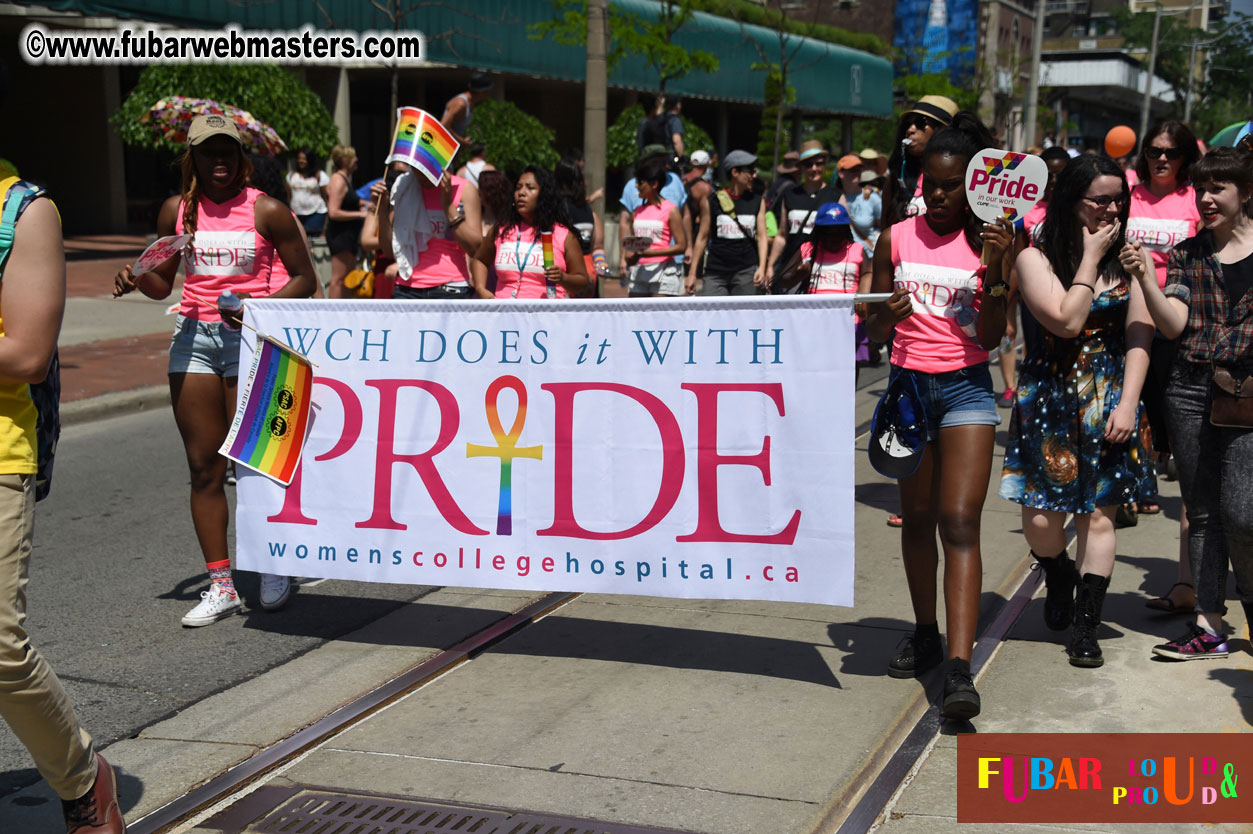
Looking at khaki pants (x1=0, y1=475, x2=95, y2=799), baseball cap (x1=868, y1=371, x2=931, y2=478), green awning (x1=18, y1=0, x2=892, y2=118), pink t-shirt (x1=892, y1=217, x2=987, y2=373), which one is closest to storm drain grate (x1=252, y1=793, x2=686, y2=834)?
khaki pants (x1=0, y1=475, x2=95, y2=799)

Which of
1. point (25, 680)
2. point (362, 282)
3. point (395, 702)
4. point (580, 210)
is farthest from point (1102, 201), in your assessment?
point (580, 210)

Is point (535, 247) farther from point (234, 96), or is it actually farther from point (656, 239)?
point (234, 96)

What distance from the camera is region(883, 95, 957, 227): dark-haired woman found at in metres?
5.37

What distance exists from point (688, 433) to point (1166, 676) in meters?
1.90

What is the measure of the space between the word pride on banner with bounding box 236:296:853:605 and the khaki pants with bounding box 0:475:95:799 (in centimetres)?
180

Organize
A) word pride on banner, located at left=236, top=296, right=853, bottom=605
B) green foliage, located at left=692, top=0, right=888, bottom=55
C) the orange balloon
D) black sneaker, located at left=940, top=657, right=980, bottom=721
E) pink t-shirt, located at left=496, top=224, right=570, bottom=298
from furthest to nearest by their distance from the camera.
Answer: green foliage, located at left=692, top=0, right=888, bottom=55 < the orange balloon < pink t-shirt, located at left=496, top=224, right=570, bottom=298 < word pride on banner, located at left=236, top=296, right=853, bottom=605 < black sneaker, located at left=940, top=657, right=980, bottom=721

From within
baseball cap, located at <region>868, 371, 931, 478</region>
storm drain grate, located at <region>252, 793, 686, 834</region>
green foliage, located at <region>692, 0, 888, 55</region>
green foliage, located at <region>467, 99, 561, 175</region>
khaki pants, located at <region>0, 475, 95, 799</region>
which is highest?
green foliage, located at <region>692, 0, 888, 55</region>

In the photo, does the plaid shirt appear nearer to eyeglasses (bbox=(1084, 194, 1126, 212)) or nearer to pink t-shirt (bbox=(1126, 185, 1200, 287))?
eyeglasses (bbox=(1084, 194, 1126, 212))

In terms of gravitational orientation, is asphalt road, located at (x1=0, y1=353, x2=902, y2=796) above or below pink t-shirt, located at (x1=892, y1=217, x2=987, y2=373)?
below

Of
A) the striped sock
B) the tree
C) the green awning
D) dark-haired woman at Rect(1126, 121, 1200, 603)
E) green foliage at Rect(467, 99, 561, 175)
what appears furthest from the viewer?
green foliage at Rect(467, 99, 561, 175)

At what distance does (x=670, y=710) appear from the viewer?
14.4 ft

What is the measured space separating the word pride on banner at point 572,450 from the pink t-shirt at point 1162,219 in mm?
3318

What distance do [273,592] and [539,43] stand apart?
26.8 m

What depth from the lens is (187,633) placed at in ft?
17.4
